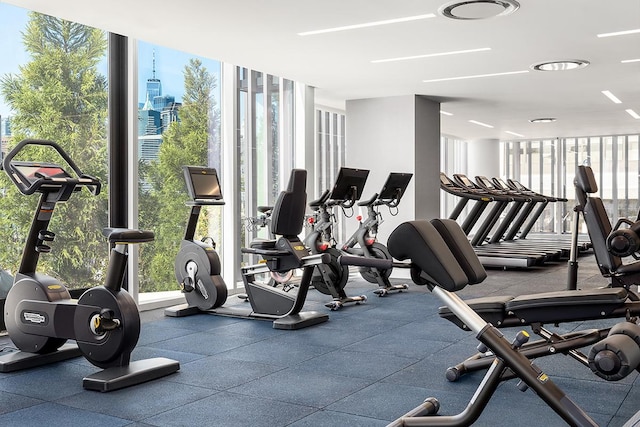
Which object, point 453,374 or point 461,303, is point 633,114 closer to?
point 453,374

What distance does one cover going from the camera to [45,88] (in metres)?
5.75

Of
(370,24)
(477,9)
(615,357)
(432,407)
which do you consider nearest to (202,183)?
(370,24)

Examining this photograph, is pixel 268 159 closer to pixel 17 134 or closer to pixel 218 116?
pixel 218 116

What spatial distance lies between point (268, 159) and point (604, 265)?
5.23 metres

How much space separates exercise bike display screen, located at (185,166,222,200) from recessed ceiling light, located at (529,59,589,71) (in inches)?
158

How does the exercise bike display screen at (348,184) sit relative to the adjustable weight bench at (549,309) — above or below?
above

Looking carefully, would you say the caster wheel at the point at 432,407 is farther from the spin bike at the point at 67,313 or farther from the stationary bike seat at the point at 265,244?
the stationary bike seat at the point at 265,244

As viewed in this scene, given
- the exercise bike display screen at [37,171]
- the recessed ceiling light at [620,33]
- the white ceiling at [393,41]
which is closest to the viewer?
the exercise bike display screen at [37,171]

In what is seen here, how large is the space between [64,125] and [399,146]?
192 inches

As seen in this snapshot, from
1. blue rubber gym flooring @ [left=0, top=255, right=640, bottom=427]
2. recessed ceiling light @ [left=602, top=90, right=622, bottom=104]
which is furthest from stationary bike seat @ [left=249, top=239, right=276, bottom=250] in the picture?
recessed ceiling light @ [left=602, top=90, right=622, bottom=104]

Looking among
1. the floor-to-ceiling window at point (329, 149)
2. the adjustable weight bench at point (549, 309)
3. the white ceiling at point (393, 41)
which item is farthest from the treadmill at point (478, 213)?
the adjustable weight bench at point (549, 309)

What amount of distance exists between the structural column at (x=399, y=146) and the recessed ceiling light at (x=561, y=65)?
215cm

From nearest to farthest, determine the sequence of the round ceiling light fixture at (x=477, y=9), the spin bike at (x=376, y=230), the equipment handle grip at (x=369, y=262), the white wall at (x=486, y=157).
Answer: the equipment handle grip at (x=369, y=262), the round ceiling light fixture at (x=477, y=9), the spin bike at (x=376, y=230), the white wall at (x=486, y=157)

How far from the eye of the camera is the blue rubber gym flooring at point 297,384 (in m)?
3.18
